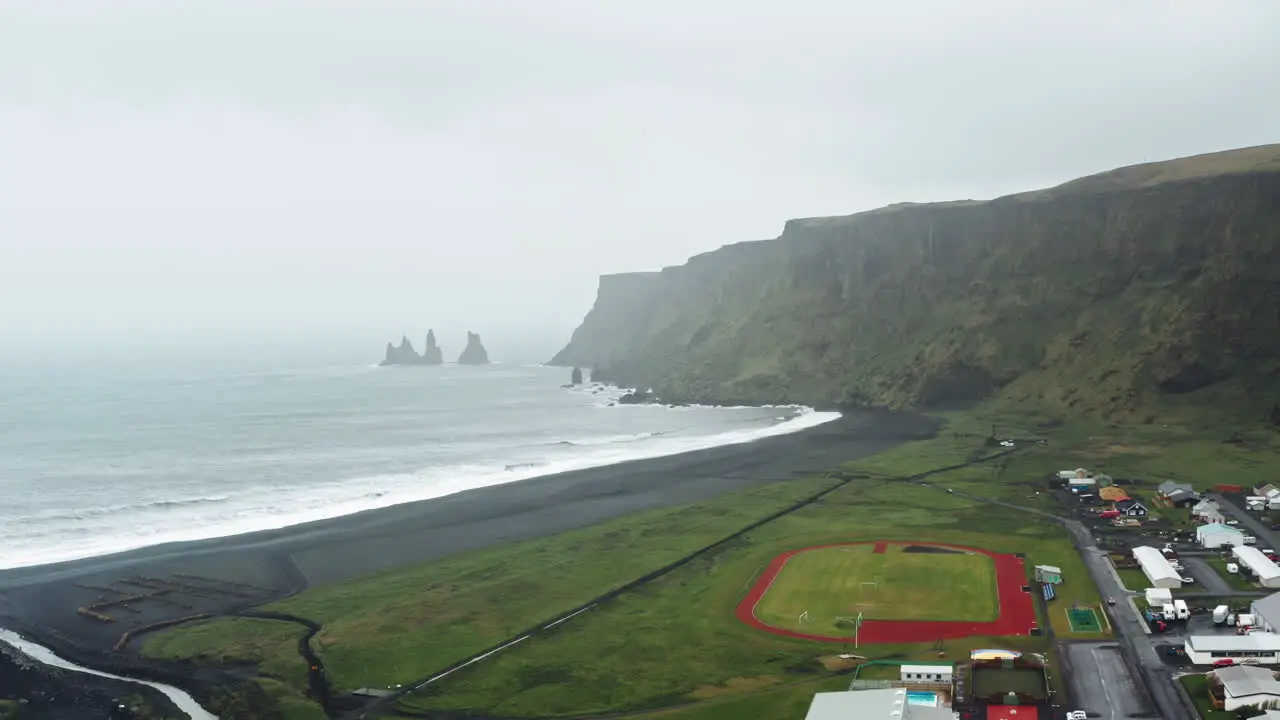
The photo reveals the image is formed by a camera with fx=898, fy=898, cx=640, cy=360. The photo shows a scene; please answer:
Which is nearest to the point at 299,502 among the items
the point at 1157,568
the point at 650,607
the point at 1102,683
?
the point at 650,607

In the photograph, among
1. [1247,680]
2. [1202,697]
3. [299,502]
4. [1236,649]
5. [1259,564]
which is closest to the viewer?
[1247,680]

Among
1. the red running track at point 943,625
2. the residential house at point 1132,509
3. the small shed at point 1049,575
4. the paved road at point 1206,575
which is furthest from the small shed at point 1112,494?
the red running track at point 943,625

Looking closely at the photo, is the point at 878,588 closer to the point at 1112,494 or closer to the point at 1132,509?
the point at 1132,509

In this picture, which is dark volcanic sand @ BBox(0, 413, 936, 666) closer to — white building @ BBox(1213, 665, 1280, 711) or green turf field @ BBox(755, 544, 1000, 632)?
green turf field @ BBox(755, 544, 1000, 632)

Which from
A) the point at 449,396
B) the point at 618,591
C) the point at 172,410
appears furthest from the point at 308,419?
the point at 618,591

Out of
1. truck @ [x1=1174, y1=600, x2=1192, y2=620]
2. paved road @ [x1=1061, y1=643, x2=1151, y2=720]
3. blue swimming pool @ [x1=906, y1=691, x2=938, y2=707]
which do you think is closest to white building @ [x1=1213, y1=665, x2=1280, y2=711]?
paved road @ [x1=1061, y1=643, x2=1151, y2=720]

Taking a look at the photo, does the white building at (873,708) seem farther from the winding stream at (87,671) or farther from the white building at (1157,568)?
the winding stream at (87,671)

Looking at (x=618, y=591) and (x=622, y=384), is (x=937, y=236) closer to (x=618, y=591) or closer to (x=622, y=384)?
(x=622, y=384)
